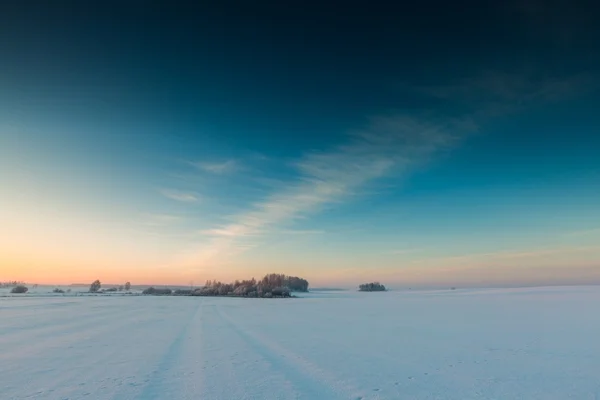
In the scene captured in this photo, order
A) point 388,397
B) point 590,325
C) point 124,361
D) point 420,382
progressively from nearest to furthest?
point 388,397 < point 420,382 < point 124,361 < point 590,325

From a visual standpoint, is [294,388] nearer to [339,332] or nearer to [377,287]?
[339,332]

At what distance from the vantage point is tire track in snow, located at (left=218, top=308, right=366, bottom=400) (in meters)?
7.43

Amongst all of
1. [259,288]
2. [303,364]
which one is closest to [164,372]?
[303,364]

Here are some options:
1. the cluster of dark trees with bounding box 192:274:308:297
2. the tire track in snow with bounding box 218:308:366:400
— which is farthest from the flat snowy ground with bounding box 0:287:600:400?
the cluster of dark trees with bounding box 192:274:308:297

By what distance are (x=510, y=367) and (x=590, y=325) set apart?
42.3 ft

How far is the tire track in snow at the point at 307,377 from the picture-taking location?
24.4 ft

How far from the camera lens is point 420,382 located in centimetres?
838

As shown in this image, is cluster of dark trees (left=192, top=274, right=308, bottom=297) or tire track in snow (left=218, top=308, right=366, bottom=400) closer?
tire track in snow (left=218, top=308, right=366, bottom=400)

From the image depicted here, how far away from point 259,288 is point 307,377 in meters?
91.8

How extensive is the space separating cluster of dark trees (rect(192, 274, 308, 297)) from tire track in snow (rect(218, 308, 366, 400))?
77550 mm

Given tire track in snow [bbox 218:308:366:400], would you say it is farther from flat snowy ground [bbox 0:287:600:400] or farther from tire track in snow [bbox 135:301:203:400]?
tire track in snow [bbox 135:301:203:400]

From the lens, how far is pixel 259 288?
97.6 m

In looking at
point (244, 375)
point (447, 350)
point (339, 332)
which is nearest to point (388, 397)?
point (244, 375)

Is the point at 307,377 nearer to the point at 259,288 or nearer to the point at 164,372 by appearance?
the point at 164,372
